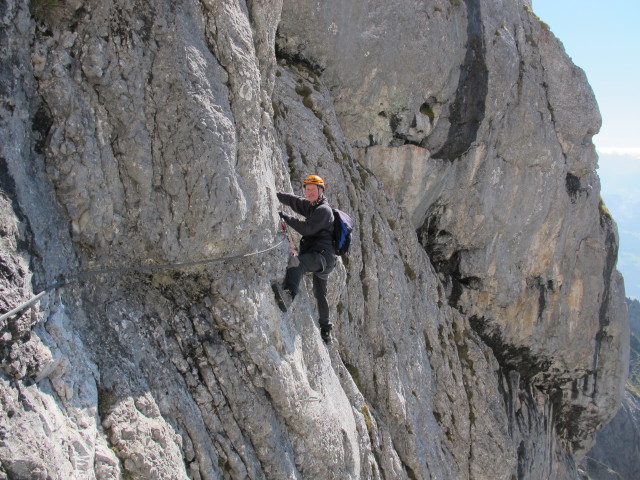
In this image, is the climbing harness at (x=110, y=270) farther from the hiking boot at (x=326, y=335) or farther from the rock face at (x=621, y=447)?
the rock face at (x=621, y=447)

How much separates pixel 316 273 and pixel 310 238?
0.93m

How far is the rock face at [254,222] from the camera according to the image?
25.5 feet

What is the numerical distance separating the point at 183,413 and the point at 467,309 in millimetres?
21865

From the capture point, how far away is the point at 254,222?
11.0 meters

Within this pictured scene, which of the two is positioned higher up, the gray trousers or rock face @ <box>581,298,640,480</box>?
the gray trousers

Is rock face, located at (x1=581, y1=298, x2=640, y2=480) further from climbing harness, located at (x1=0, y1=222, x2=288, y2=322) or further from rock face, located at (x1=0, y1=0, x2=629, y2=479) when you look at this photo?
climbing harness, located at (x1=0, y1=222, x2=288, y2=322)

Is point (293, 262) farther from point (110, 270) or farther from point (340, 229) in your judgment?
point (110, 270)

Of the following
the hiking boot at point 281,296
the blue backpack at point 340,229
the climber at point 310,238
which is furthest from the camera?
the blue backpack at point 340,229

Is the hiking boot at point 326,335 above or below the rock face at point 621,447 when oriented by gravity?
above

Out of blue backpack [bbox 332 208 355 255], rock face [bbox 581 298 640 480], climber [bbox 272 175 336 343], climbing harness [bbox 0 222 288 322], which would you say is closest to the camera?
climbing harness [bbox 0 222 288 322]

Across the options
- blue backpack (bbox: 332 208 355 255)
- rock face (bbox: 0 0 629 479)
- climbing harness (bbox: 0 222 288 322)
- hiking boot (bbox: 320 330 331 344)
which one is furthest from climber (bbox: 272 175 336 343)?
hiking boot (bbox: 320 330 331 344)

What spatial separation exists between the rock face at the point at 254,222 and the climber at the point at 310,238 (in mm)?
443

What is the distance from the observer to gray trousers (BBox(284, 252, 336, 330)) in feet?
40.0

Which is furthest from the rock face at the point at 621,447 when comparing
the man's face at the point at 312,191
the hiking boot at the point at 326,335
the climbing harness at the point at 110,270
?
the climbing harness at the point at 110,270
